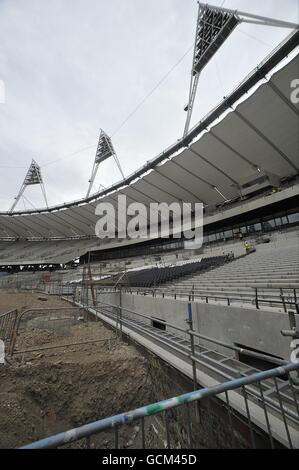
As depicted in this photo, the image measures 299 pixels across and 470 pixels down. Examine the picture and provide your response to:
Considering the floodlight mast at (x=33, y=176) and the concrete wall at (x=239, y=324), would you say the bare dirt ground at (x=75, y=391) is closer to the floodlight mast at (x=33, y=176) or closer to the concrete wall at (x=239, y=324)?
the concrete wall at (x=239, y=324)

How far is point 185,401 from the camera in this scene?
5.37 ft

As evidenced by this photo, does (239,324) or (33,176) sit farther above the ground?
(33,176)

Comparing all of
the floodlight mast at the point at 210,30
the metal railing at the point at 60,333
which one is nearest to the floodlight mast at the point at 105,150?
the floodlight mast at the point at 210,30

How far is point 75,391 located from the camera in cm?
464

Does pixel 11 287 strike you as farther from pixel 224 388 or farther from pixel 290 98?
pixel 290 98

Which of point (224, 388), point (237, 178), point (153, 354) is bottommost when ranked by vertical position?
point (153, 354)

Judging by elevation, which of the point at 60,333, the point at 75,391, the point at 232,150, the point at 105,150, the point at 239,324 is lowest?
the point at 75,391

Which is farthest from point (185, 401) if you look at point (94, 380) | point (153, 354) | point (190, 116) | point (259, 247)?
point (190, 116)

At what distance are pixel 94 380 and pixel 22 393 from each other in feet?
4.71

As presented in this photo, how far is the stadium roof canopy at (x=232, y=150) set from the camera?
17.8m

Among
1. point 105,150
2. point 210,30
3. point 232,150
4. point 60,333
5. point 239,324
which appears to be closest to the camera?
point 239,324

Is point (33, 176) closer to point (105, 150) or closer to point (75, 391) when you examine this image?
point (105, 150)

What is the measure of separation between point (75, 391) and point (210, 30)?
30.1 meters

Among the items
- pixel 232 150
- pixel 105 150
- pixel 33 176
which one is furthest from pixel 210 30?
pixel 33 176
